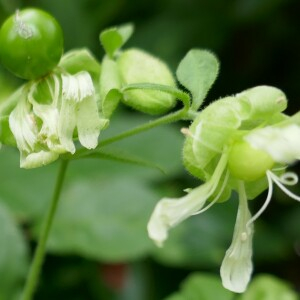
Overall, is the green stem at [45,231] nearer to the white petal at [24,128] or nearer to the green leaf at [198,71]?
the white petal at [24,128]

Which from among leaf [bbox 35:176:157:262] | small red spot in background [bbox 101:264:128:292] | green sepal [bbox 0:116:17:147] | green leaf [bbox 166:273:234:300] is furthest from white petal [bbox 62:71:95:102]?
small red spot in background [bbox 101:264:128:292]

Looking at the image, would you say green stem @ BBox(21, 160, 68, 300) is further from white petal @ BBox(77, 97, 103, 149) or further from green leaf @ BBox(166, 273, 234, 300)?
green leaf @ BBox(166, 273, 234, 300)

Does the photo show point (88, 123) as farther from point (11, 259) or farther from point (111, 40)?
point (11, 259)

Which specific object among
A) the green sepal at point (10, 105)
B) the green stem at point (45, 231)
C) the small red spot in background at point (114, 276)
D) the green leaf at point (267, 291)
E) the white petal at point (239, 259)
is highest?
the green sepal at point (10, 105)

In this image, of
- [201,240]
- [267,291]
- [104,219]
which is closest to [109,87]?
[267,291]

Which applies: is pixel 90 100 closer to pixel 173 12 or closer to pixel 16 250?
pixel 16 250

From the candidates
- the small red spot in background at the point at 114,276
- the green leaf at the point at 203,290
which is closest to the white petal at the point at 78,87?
the green leaf at the point at 203,290

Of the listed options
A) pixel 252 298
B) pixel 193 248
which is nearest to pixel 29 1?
pixel 193 248
